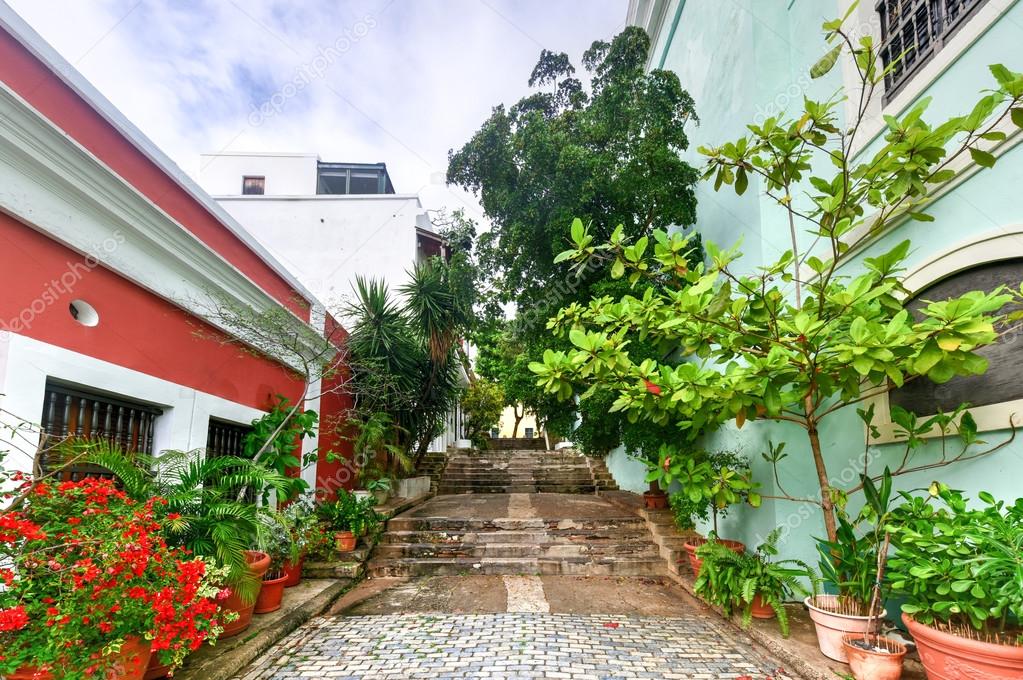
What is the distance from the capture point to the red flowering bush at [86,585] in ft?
8.21

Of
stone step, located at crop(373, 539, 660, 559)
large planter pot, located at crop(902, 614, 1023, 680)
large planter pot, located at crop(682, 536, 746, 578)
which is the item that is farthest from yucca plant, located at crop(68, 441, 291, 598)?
large planter pot, located at crop(902, 614, 1023, 680)

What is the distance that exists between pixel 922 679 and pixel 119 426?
5.80 meters

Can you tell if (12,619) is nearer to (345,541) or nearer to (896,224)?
(345,541)

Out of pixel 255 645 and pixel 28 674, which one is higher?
pixel 28 674

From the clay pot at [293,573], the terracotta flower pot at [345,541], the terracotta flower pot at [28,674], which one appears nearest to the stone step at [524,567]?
the terracotta flower pot at [345,541]

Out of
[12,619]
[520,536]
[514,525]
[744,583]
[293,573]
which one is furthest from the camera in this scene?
[514,525]

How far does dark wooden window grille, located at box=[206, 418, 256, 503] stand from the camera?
5547 mm

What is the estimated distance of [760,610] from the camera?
181 inches

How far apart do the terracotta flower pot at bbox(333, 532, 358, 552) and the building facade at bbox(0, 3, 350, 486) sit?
169cm

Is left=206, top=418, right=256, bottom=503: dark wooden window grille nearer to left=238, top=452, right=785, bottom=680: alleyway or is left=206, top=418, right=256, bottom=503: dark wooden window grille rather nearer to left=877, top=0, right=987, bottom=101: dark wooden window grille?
left=238, top=452, right=785, bottom=680: alleyway

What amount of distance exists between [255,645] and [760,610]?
13.2 ft

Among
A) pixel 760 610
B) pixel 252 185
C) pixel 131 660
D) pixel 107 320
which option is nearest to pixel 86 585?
pixel 131 660

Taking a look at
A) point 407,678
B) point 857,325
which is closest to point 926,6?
point 857,325

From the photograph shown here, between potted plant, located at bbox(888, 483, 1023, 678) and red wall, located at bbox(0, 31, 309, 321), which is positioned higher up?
red wall, located at bbox(0, 31, 309, 321)
